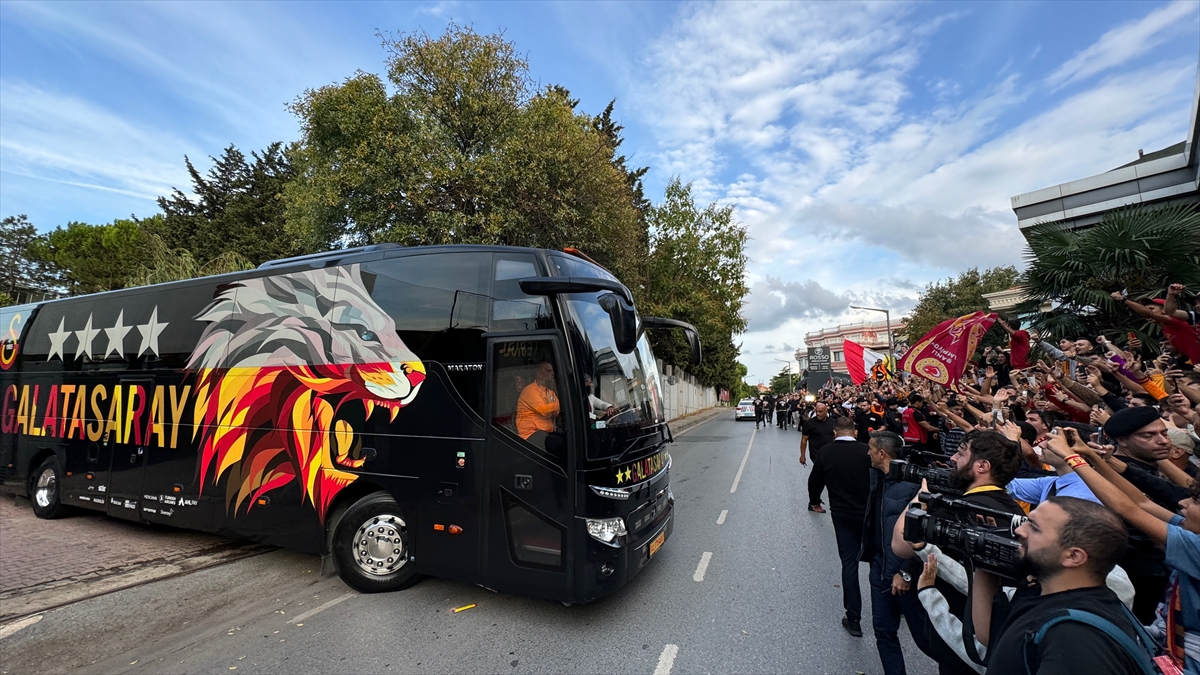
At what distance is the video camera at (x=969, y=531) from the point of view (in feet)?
6.04

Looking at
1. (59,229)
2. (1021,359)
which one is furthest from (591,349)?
(59,229)

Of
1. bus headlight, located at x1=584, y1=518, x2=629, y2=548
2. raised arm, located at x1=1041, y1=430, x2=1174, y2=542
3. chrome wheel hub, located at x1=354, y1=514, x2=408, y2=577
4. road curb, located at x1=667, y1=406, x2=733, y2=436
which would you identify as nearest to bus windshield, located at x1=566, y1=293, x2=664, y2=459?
bus headlight, located at x1=584, y1=518, x2=629, y2=548

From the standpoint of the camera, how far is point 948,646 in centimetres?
245

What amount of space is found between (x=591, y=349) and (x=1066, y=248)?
33.7ft

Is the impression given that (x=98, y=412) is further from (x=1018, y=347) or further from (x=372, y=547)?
(x=1018, y=347)

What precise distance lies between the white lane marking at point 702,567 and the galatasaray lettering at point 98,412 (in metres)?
6.65

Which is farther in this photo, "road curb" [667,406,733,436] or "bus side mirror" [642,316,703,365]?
"road curb" [667,406,733,436]

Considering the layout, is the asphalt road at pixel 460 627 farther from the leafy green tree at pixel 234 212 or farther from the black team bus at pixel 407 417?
the leafy green tree at pixel 234 212

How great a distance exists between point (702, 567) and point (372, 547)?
143 inches

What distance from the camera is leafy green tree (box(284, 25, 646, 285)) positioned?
11297mm

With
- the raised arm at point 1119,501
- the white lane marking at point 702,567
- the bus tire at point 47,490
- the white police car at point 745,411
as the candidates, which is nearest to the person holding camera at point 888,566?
the raised arm at point 1119,501

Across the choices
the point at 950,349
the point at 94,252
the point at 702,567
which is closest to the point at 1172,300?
the point at 950,349

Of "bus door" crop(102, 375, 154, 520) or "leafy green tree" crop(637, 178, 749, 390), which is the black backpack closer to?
"bus door" crop(102, 375, 154, 520)

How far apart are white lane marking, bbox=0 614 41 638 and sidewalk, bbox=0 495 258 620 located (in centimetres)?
19
